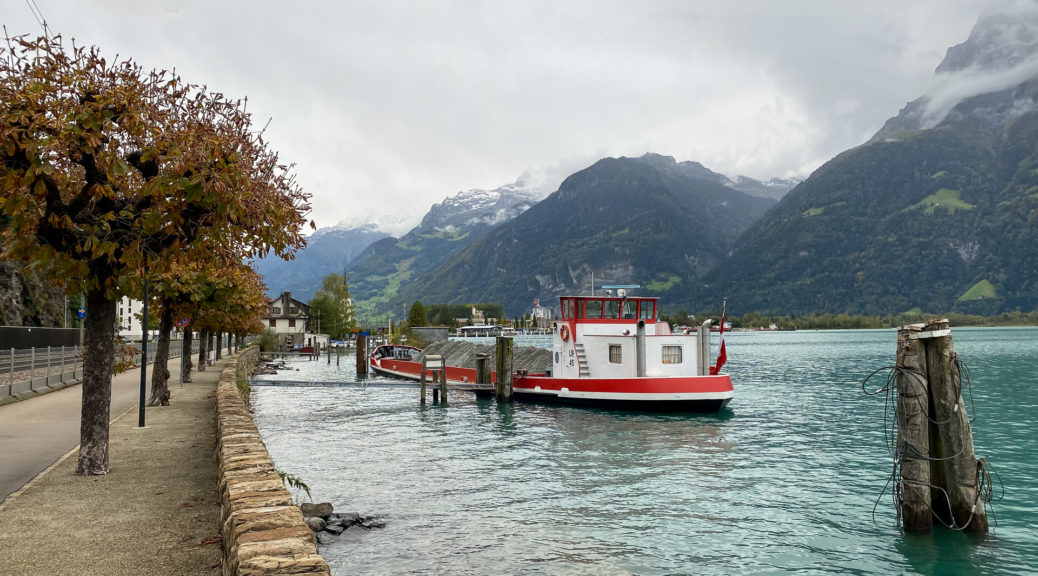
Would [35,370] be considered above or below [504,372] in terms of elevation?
above

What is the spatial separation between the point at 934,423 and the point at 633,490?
23.0 feet

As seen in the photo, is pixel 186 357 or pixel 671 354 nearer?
pixel 186 357

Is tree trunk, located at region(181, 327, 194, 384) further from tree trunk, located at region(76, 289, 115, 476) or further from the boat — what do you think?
tree trunk, located at region(76, 289, 115, 476)

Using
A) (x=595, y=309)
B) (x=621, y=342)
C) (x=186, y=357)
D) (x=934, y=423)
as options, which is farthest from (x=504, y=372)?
(x=934, y=423)

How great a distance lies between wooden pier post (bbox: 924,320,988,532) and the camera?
1053 cm

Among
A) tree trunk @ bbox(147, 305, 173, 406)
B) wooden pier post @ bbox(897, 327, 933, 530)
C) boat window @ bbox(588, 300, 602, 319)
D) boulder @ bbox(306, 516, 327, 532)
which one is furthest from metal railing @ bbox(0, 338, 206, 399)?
wooden pier post @ bbox(897, 327, 933, 530)

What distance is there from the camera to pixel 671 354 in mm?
30453

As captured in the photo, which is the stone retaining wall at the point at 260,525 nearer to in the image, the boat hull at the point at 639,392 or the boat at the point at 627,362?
the boat hull at the point at 639,392

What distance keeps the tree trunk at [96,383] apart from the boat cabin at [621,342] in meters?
22.2

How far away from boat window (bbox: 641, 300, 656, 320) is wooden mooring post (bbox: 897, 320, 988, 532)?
68.3ft

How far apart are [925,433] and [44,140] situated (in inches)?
502

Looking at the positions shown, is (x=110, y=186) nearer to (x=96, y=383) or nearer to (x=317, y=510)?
(x=96, y=383)

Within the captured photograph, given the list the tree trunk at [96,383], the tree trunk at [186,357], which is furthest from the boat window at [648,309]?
the tree trunk at [96,383]

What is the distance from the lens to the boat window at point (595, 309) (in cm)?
3228
